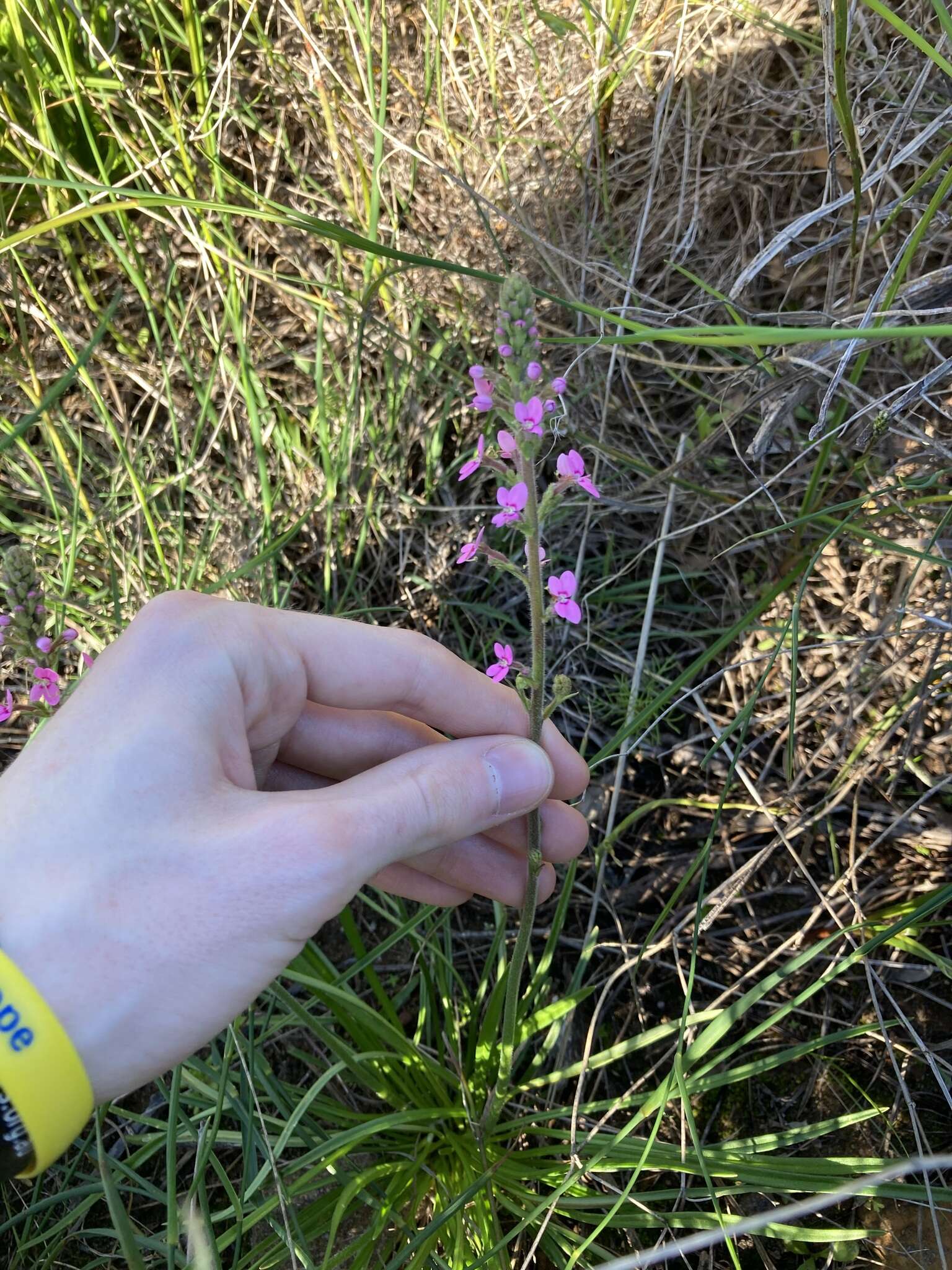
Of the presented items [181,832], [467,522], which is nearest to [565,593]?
[181,832]

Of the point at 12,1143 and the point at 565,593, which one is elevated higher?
the point at 565,593

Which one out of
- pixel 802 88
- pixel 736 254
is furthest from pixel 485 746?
pixel 802 88

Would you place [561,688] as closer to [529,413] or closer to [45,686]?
[529,413]

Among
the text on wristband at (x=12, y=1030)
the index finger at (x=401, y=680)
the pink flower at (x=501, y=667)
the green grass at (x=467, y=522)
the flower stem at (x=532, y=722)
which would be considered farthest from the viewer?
the green grass at (x=467, y=522)

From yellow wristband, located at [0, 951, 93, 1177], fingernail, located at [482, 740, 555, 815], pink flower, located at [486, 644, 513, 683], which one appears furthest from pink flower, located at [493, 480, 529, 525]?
yellow wristband, located at [0, 951, 93, 1177]

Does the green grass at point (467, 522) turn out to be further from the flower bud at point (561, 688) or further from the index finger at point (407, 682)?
the flower bud at point (561, 688)

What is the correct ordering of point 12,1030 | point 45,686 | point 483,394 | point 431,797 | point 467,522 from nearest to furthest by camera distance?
1. point 12,1030
2. point 483,394
3. point 431,797
4. point 45,686
5. point 467,522

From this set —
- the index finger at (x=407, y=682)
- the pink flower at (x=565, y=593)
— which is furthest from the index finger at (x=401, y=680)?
the pink flower at (x=565, y=593)

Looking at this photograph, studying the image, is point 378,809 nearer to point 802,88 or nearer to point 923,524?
point 923,524
